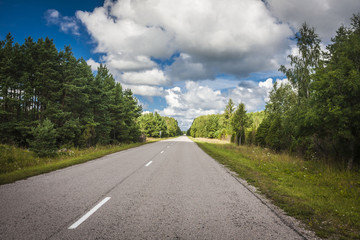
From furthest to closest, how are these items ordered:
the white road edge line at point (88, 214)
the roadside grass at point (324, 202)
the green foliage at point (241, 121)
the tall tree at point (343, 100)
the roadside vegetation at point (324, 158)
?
the green foliage at point (241, 121) → the tall tree at point (343, 100) → the roadside vegetation at point (324, 158) → the roadside grass at point (324, 202) → the white road edge line at point (88, 214)

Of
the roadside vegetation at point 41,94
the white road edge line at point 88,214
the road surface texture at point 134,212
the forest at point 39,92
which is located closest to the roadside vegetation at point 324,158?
the road surface texture at point 134,212

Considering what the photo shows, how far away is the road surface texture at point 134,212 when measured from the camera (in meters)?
3.13

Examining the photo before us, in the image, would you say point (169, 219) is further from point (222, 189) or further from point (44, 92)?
point (44, 92)

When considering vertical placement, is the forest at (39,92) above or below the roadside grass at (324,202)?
above

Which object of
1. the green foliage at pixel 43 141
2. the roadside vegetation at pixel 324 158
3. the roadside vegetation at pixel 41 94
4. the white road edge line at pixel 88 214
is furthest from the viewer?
the roadside vegetation at pixel 41 94

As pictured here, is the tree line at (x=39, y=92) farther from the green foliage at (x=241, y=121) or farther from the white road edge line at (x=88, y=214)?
the green foliage at (x=241, y=121)

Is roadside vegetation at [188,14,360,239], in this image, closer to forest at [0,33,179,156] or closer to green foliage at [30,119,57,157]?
green foliage at [30,119,57,157]

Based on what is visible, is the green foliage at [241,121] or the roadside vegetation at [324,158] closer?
the roadside vegetation at [324,158]

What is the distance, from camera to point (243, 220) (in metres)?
3.72

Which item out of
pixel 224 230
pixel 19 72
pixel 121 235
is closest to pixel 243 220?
pixel 224 230

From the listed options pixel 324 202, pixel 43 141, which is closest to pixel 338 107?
pixel 324 202

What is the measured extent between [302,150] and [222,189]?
14.7 m

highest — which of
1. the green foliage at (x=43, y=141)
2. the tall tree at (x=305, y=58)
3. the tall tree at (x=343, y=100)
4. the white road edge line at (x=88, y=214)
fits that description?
the tall tree at (x=305, y=58)

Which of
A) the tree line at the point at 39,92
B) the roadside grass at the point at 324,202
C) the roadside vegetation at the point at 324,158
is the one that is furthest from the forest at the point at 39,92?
the roadside grass at the point at 324,202
